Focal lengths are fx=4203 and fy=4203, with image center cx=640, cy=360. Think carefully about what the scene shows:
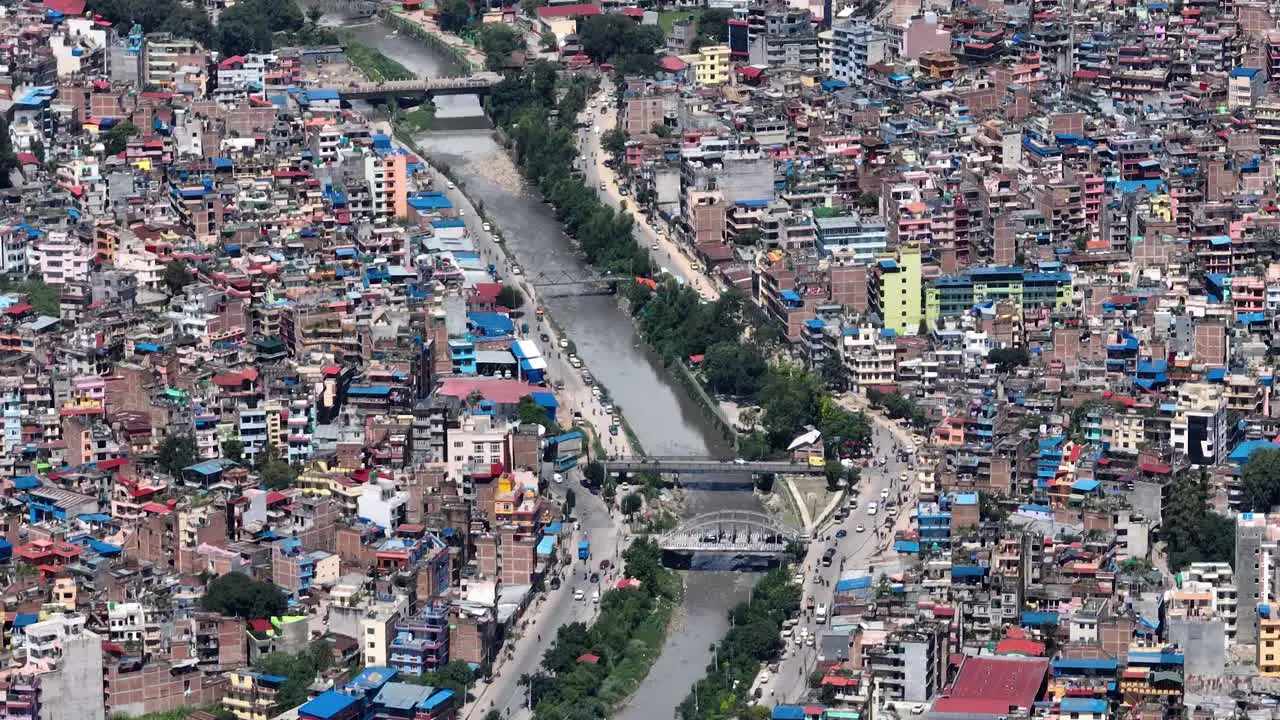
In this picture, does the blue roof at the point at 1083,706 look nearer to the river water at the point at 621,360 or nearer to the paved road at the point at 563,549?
the river water at the point at 621,360

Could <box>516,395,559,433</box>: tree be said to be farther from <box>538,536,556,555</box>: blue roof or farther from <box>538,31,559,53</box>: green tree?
<box>538,31,559,53</box>: green tree

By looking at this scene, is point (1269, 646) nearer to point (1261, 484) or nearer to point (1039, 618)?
point (1039, 618)

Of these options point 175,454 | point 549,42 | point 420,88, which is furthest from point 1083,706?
point 549,42

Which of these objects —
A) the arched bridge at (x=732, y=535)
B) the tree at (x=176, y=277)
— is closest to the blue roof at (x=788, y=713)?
the arched bridge at (x=732, y=535)

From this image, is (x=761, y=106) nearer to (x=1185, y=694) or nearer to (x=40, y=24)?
(x=40, y=24)

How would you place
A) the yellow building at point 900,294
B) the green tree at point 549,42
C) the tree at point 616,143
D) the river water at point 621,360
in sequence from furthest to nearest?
the green tree at point 549,42 < the tree at point 616,143 < the yellow building at point 900,294 < the river water at point 621,360

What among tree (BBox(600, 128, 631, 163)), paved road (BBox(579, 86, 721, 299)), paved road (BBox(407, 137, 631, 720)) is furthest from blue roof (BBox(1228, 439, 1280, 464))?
tree (BBox(600, 128, 631, 163))
